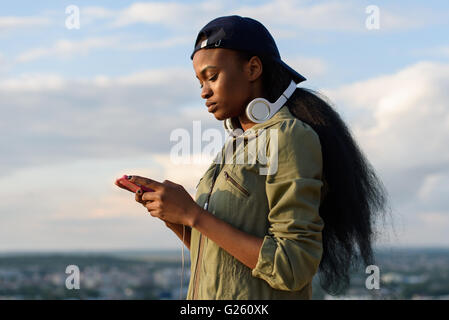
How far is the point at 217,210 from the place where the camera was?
3225 millimetres

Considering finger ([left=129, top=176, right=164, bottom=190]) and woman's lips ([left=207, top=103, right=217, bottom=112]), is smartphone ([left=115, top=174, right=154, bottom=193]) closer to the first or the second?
finger ([left=129, top=176, right=164, bottom=190])

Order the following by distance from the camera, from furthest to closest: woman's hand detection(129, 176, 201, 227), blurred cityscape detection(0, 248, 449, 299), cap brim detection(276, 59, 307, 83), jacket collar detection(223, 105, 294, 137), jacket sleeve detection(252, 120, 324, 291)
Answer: blurred cityscape detection(0, 248, 449, 299)
cap brim detection(276, 59, 307, 83)
jacket collar detection(223, 105, 294, 137)
woman's hand detection(129, 176, 201, 227)
jacket sleeve detection(252, 120, 324, 291)

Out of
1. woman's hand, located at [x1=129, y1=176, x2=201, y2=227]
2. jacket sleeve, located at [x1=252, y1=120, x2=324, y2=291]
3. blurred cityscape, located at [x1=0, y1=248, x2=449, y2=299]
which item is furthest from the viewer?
blurred cityscape, located at [x1=0, y1=248, x2=449, y2=299]

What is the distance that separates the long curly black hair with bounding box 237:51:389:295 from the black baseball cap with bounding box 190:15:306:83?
0.05 meters

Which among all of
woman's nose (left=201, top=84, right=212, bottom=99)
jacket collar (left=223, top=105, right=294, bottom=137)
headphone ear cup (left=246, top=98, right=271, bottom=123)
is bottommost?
jacket collar (left=223, top=105, right=294, bottom=137)

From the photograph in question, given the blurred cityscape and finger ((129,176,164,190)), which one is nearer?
finger ((129,176,164,190))

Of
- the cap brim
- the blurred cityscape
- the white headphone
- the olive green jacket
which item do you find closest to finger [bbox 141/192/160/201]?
the olive green jacket

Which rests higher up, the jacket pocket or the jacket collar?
the jacket collar

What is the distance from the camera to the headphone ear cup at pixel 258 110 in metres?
3.37

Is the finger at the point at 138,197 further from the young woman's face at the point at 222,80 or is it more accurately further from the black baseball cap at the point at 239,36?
the black baseball cap at the point at 239,36

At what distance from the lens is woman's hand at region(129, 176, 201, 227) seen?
3.10 metres
